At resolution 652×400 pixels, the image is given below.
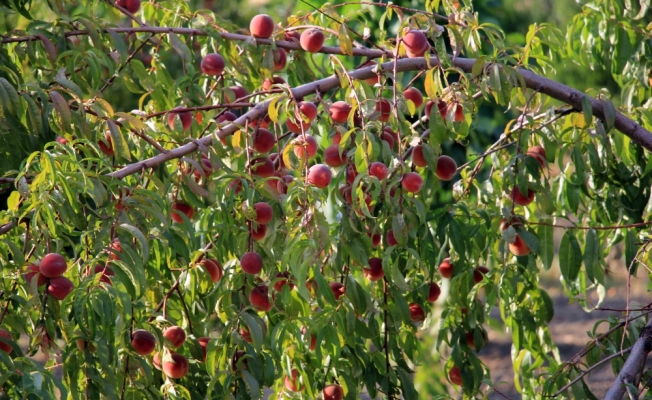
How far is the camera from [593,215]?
195 cm

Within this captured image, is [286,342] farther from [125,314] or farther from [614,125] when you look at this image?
[614,125]

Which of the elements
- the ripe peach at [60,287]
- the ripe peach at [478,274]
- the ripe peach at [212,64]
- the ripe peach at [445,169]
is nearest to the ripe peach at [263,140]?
the ripe peach at [212,64]

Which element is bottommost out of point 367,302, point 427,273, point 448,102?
point 427,273

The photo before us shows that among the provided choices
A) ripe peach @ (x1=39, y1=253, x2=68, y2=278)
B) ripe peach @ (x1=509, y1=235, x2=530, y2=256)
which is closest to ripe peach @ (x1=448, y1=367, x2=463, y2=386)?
ripe peach @ (x1=509, y1=235, x2=530, y2=256)

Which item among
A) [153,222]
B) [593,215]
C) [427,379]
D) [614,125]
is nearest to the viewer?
[153,222]

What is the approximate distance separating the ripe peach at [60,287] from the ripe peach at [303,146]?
1.29ft

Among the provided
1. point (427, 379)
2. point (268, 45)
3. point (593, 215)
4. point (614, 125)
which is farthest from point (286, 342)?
point (427, 379)

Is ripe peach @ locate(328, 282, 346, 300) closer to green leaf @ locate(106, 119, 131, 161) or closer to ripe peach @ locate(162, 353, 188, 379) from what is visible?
ripe peach @ locate(162, 353, 188, 379)

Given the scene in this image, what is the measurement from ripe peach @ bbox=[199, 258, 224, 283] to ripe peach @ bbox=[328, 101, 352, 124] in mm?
331

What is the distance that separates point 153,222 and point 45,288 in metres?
0.19

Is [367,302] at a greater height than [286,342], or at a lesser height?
greater

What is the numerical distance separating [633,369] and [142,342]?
2.58 feet

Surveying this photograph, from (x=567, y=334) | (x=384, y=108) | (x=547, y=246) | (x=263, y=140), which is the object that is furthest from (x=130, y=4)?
(x=567, y=334)

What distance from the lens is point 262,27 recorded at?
153cm
